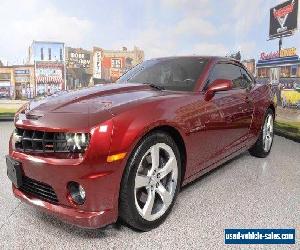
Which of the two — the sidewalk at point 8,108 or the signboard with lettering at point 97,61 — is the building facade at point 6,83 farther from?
the signboard with lettering at point 97,61

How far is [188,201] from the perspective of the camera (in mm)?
3148

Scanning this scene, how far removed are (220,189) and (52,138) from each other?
1942 mm

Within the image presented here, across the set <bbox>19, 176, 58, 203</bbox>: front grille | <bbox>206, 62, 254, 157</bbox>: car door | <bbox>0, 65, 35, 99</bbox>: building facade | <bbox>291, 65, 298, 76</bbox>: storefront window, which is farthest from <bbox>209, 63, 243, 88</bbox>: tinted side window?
<bbox>0, 65, 35, 99</bbox>: building facade

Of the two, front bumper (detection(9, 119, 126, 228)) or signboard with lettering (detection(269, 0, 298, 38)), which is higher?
signboard with lettering (detection(269, 0, 298, 38))

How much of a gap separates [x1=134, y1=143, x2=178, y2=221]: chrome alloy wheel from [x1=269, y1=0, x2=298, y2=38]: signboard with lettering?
5.45 m

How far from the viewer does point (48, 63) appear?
49.1 feet

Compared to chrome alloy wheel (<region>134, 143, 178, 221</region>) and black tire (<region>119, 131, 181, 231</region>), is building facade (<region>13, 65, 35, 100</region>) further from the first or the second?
black tire (<region>119, 131, 181, 231</region>)

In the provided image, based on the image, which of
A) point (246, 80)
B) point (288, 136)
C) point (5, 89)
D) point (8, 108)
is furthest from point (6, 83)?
point (246, 80)

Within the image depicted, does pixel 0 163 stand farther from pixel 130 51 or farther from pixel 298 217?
pixel 130 51

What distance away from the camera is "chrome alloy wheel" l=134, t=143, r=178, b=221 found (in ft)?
8.12

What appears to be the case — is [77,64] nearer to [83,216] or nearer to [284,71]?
[284,71]

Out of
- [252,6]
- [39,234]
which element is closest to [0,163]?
[39,234]

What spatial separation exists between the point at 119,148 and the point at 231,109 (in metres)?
1.75

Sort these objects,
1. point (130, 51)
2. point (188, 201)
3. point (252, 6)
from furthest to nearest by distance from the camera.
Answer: point (130, 51), point (252, 6), point (188, 201)
